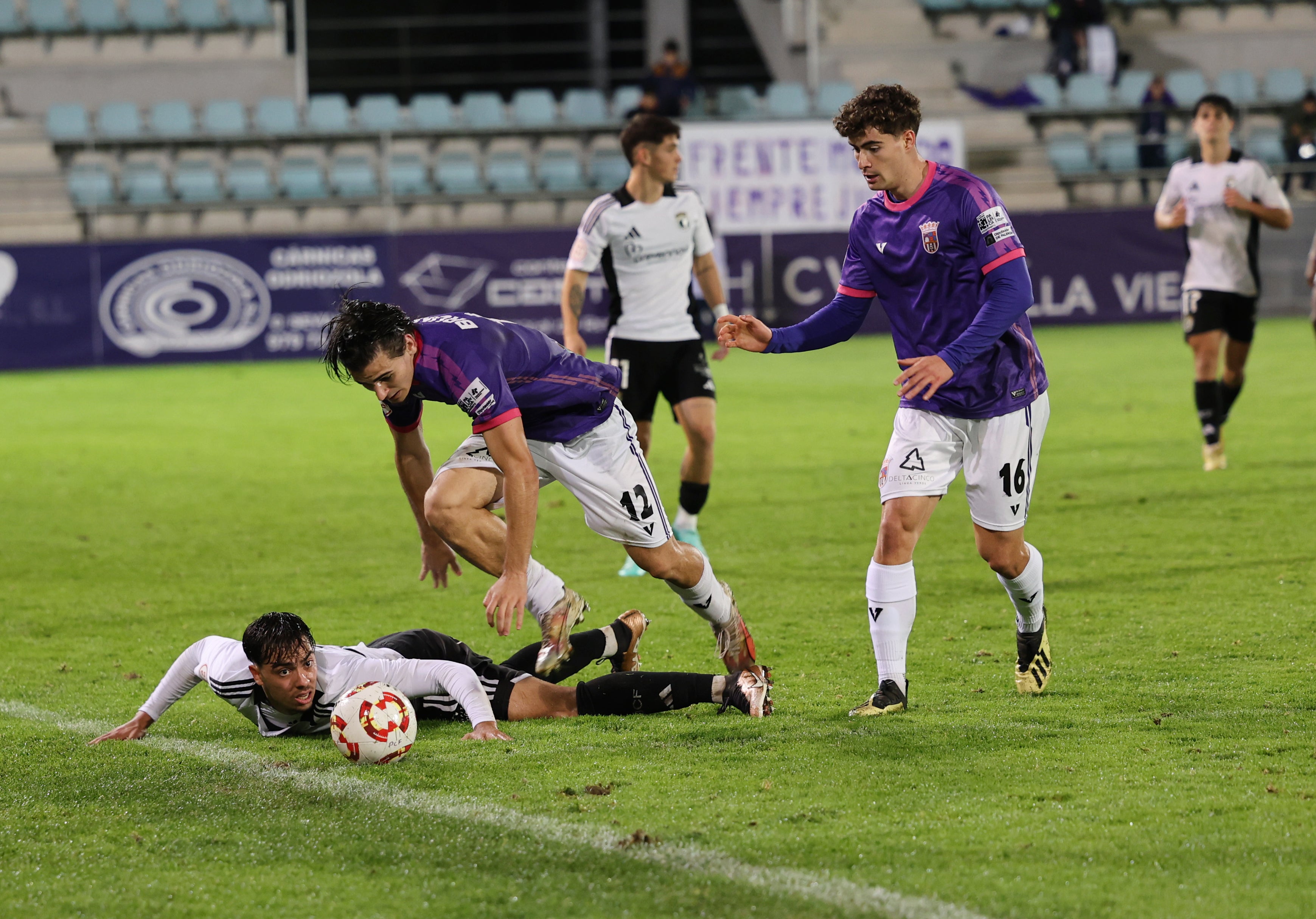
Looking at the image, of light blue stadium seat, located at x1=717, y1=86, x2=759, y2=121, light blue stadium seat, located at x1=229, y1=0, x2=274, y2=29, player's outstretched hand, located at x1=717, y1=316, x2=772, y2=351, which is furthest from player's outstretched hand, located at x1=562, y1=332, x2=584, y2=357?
light blue stadium seat, located at x1=229, y1=0, x2=274, y2=29

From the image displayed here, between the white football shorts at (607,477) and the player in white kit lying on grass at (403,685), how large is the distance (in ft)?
1.73

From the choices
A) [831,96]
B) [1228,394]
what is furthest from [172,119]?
[1228,394]

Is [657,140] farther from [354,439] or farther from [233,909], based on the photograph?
[354,439]

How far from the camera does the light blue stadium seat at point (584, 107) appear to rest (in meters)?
25.8

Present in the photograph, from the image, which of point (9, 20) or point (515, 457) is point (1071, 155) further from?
point (515, 457)

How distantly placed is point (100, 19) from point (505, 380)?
25.8 metres

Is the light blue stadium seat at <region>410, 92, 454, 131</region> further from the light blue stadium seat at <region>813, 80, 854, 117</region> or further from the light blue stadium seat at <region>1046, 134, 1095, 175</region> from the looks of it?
the light blue stadium seat at <region>1046, 134, 1095, 175</region>

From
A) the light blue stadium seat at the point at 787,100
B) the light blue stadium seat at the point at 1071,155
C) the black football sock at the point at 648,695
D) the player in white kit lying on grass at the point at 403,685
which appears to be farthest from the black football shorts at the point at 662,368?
the light blue stadium seat at the point at 1071,155

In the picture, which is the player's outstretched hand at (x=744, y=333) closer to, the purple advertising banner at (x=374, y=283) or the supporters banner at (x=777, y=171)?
the purple advertising banner at (x=374, y=283)

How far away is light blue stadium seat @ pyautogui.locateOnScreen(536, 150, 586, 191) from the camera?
24297mm

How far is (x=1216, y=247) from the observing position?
410 inches

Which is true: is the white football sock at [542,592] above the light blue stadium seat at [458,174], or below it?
below

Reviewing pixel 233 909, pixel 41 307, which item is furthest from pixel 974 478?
pixel 41 307

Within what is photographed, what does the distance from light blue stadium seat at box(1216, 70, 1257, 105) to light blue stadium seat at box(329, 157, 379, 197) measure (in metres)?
14.7
